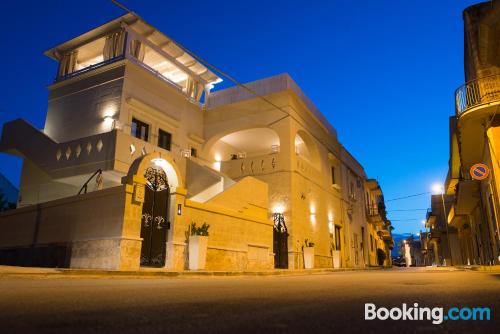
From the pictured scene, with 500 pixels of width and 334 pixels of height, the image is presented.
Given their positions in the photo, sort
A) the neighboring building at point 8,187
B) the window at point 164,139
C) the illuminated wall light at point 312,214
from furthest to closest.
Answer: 1. the neighboring building at point 8,187
2. the illuminated wall light at point 312,214
3. the window at point 164,139

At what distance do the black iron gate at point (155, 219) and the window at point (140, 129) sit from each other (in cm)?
605

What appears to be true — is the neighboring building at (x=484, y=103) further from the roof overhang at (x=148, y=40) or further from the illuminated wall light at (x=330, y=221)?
the roof overhang at (x=148, y=40)

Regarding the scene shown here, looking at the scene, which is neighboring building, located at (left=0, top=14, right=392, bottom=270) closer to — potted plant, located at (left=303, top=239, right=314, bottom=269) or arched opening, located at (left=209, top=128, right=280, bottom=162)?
arched opening, located at (left=209, top=128, right=280, bottom=162)

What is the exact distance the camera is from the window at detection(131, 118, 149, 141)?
57.4 feet

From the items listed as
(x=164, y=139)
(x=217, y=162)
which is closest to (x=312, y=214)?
(x=217, y=162)

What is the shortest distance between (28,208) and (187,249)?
6.63m

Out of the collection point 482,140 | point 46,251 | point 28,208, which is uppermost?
point 482,140

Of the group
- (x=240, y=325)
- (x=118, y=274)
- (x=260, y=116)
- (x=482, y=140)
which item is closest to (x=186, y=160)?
(x=260, y=116)

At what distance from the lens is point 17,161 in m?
109

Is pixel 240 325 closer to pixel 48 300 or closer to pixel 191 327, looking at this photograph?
pixel 191 327

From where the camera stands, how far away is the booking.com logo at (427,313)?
2.37 meters

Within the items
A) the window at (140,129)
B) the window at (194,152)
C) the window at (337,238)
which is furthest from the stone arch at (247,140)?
the window at (337,238)

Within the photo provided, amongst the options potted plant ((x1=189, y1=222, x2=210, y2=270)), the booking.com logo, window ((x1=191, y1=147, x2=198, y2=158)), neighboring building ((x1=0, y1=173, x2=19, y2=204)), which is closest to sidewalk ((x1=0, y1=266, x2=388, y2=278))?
potted plant ((x1=189, y1=222, x2=210, y2=270))

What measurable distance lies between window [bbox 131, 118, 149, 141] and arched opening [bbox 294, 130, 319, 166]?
8557 mm
